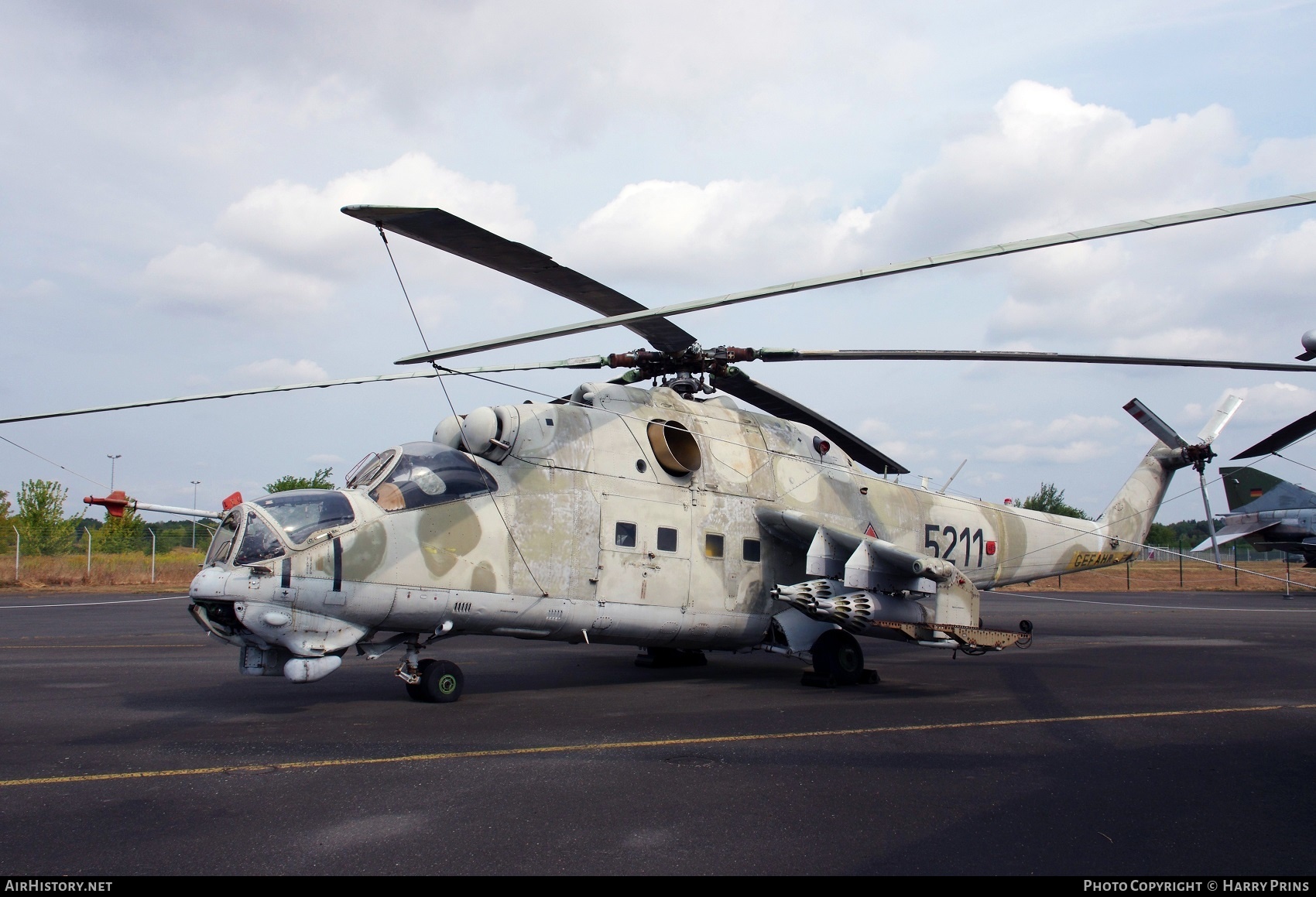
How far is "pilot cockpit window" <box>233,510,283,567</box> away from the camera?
8914 mm

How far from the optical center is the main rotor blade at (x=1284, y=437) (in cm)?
1338

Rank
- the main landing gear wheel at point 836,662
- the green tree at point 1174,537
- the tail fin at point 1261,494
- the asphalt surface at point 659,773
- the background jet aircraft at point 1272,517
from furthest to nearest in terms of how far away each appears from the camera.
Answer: the green tree at point 1174,537, the tail fin at point 1261,494, the background jet aircraft at point 1272,517, the main landing gear wheel at point 836,662, the asphalt surface at point 659,773

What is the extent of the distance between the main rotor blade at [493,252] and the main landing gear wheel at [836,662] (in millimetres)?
5557

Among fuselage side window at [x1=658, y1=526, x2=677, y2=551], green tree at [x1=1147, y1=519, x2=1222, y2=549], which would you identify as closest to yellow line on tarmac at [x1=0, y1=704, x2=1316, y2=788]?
fuselage side window at [x1=658, y1=526, x2=677, y2=551]

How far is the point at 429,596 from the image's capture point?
32.3 ft

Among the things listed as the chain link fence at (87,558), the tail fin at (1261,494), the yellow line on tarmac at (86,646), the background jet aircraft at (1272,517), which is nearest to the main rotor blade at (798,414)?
the yellow line on tarmac at (86,646)

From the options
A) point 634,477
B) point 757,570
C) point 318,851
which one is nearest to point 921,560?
point 757,570

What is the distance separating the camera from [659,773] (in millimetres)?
6883

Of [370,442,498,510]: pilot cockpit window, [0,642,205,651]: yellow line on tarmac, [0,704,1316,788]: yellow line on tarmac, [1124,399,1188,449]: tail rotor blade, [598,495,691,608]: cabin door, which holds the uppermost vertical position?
[1124,399,1188,449]: tail rotor blade

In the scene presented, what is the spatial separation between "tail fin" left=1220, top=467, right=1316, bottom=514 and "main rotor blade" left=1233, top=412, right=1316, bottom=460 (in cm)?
2593

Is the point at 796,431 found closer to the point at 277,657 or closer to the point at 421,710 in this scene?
the point at 421,710

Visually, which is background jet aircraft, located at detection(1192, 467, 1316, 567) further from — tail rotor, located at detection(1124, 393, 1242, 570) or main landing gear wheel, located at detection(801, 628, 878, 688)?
main landing gear wheel, located at detection(801, 628, 878, 688)

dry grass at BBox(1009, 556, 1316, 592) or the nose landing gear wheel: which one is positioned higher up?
the nose landing gear wheel

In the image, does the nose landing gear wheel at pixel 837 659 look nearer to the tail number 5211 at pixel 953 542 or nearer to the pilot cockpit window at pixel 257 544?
the tail number 5211 at pixel 953 542
